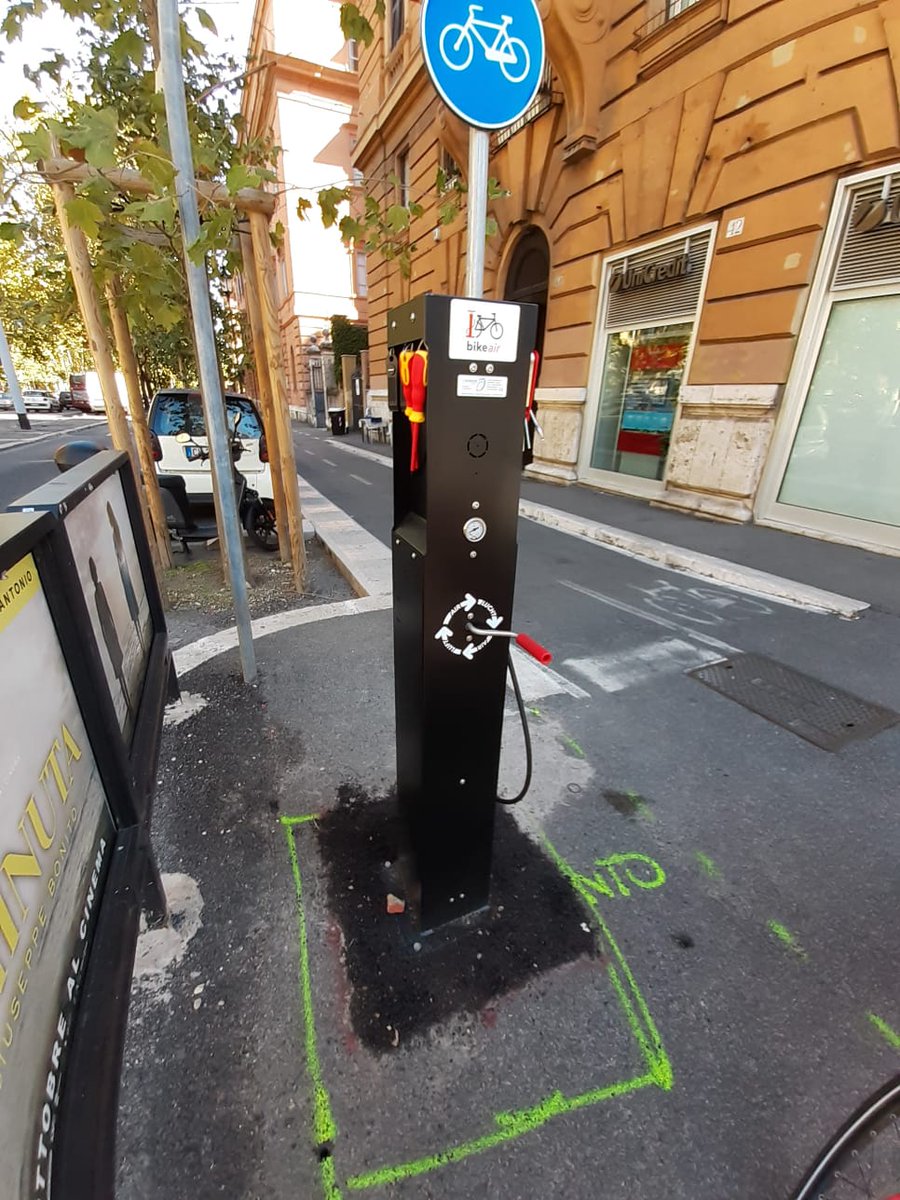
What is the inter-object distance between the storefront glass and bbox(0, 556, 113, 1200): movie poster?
356 inches

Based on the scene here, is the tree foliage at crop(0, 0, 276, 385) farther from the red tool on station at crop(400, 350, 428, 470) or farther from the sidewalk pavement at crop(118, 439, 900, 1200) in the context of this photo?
the sidewalk pavement at crop(118, 439, 900, 1200)

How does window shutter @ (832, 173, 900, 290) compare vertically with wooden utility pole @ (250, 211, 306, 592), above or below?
above

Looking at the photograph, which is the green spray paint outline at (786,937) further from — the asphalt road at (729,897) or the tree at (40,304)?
the tree at (40,304)

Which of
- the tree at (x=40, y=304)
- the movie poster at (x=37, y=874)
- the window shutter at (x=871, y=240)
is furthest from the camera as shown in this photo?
the window shutter at (x=871, y=240)

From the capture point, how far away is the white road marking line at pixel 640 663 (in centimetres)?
380

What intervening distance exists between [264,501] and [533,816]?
17.3 ft

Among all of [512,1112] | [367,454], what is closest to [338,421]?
[367,454]

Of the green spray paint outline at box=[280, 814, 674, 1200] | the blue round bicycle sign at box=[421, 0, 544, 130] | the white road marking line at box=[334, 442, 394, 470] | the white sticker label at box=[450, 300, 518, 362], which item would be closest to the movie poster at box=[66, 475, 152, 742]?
the green spray paint outline at box=[280, 814, 674, 1200]

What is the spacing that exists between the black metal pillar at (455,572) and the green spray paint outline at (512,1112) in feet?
1.61

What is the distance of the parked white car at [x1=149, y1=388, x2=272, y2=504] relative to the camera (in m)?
6.17

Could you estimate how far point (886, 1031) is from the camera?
1.71 metres

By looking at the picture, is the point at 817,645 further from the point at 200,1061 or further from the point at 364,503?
the point at 364,503

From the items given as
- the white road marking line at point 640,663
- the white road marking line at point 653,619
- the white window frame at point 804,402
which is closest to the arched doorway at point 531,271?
the white window frame at point 804,402

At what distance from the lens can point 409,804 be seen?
201 centimetres
